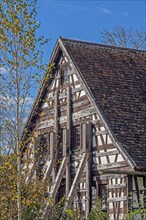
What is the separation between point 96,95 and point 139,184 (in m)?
4.06

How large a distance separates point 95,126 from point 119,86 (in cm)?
238

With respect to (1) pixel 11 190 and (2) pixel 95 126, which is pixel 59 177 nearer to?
(2) pixel 95 126

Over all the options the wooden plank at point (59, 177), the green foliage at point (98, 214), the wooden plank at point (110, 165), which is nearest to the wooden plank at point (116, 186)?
the wooden plank at point (110, 165)

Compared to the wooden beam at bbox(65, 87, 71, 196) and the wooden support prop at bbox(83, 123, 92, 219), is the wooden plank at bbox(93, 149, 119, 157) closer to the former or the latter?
the wooden support prop at bbox(83, 123, 92, 219)

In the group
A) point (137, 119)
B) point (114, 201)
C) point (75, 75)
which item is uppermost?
point (75, 75)

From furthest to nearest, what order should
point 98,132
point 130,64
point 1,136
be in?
1. point 130,64
2. point 98,132
3. point 1,136

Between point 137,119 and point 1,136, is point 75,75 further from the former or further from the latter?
point 1,136

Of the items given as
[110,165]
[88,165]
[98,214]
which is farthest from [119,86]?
[98,214]

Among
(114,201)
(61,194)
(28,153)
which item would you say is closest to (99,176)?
(114,201)

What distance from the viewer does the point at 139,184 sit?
67.7ft

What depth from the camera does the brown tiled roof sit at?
2119cm

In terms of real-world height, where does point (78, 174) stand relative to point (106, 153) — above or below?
below

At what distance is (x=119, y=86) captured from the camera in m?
23.9

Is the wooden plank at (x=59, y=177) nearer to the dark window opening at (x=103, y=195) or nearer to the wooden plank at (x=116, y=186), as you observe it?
the dark window opening at (x=103, y=195)
